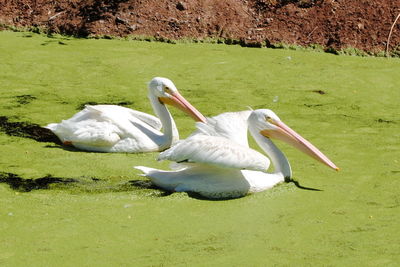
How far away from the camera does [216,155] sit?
215 inches

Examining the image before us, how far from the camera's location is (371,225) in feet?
16.5

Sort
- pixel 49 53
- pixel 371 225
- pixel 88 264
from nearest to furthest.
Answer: pixel 88 264 → pixel 371 225 → pixel 49 53

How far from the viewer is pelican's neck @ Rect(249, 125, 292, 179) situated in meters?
5.96

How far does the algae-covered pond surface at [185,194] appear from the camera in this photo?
4656 mm

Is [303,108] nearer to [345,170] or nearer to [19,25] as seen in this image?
[345,170]

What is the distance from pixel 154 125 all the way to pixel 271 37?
3.59 metres

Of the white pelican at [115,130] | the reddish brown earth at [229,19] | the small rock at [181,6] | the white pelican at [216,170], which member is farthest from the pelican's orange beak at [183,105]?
the small rock at [181,6]

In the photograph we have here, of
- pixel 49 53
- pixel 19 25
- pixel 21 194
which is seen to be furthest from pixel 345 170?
pixel 19 25

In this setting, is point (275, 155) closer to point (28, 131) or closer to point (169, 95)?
point (169, 95)

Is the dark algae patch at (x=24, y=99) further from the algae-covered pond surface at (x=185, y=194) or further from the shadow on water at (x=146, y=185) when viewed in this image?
the shadow on water at (x=146, y=185)

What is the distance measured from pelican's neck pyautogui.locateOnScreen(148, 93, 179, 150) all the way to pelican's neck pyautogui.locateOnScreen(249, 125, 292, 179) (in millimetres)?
881

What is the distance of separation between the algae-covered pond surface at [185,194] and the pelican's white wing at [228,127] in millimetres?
509

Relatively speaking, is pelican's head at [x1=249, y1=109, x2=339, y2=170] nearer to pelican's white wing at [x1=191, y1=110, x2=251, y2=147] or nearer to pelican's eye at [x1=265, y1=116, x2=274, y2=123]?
pelican's eye at [x1=265, y1=116, x2=274, y2=123]

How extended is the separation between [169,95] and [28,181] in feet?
5.33
